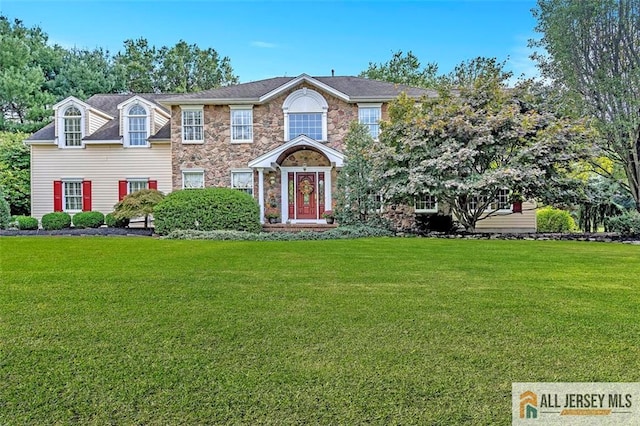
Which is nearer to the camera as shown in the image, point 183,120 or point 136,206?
point 136,206

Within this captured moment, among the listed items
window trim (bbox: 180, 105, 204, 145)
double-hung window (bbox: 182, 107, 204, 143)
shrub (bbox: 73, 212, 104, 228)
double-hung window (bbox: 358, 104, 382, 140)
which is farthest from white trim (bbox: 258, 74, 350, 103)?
shrub (bbox: 73, 212, 104, 228)

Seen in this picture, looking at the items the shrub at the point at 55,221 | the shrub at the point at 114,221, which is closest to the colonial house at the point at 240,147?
the shrub at the point at 55,221

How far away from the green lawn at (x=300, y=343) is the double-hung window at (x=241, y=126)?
12.6m

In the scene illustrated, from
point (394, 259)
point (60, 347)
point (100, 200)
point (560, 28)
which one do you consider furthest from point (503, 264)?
point (100, 200)

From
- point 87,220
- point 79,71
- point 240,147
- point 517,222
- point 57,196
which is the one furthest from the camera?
point 79,71

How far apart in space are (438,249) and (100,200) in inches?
669

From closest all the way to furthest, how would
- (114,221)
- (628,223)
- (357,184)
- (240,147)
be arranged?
(628,223)
(357,184)
(114,221)
(240,147)

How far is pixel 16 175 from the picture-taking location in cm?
2175

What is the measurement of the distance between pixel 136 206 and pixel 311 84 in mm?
9006

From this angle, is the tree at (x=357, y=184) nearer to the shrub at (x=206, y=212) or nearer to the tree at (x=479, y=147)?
the tree at (x=479, y=147)

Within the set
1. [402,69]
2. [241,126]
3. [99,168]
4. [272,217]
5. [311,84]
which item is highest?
[402,69]

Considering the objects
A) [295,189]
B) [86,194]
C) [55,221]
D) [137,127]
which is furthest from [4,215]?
[295,189]

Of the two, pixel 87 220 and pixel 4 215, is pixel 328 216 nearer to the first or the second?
pixel 87 220

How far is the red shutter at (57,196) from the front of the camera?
19.4m
